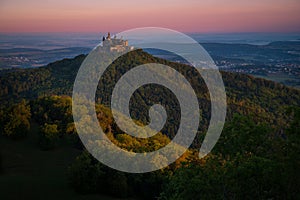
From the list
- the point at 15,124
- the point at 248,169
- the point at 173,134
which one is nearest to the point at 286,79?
the point at 173,134

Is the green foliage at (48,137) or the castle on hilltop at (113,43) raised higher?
the castle on hilltop at (113,43)

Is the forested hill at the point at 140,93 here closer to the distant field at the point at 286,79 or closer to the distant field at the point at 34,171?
the distant field at the point at 286,79

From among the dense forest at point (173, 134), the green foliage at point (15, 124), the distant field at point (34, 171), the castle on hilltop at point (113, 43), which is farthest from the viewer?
the castle on hilltop at point (113, 43)

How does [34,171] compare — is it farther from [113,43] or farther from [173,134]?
[113,43]

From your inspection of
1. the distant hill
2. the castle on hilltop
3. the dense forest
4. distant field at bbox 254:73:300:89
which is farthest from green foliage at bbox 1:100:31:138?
distant field at bbox 254:73:300:89

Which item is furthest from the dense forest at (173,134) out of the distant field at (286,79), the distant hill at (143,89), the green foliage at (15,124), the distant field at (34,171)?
the distant field at (286,79)

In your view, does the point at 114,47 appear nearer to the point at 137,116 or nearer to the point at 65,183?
the point at 137,116

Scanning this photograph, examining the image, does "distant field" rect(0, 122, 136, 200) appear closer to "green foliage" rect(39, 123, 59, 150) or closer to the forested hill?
"green foliage" rect(39, 123, 59, 150)
